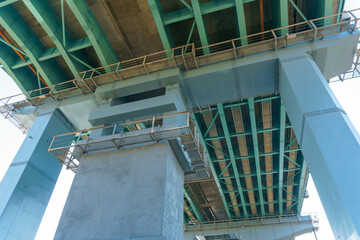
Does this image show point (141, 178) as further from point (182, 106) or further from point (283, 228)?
point (283, 228)

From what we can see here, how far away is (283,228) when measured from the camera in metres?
25.8

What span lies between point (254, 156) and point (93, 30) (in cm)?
1499

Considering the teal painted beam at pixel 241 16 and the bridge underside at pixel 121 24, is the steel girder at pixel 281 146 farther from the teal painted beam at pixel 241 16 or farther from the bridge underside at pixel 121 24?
the teal painted beam at pixel 241 16

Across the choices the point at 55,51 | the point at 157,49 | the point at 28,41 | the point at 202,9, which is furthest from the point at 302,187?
the point at 28,41

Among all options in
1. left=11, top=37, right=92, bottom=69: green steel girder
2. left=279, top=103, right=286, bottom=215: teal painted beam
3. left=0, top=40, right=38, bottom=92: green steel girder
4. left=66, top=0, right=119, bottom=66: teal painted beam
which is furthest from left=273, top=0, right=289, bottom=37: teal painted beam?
left=0, top=40, right=38, bottom=92: green steel girder

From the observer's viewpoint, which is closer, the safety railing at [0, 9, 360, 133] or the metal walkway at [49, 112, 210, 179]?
the metal walkway at [49, 112, 210, 179]

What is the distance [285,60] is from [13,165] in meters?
13.5

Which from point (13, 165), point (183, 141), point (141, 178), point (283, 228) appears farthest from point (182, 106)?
point (283, 228)

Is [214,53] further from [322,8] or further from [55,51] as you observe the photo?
[55,51]

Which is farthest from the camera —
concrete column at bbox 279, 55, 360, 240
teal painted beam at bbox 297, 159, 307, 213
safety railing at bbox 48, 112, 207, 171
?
teal painted beam at bbox 297, 159, 307, 213

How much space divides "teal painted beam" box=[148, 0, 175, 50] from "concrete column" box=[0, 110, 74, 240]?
7.44m

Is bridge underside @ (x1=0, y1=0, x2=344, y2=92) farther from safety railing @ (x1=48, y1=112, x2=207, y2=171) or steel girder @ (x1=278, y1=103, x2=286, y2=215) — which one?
steel girder @ (x1=278, y1=103, x2=286, y2=215)

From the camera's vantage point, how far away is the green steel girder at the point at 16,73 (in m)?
13.8

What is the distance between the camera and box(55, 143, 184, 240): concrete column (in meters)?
7.30
